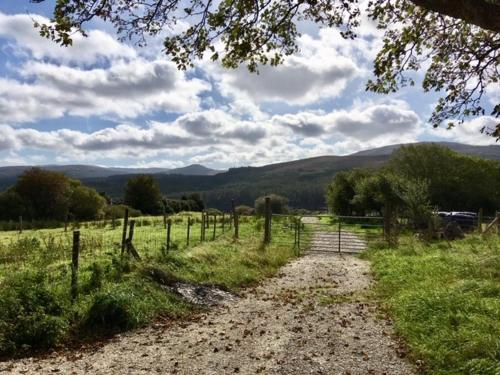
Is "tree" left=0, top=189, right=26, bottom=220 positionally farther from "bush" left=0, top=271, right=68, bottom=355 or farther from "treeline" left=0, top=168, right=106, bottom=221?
"bush" left=0, top=271, right=68, bottom=355

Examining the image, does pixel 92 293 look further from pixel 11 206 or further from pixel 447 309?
pixel 11 206

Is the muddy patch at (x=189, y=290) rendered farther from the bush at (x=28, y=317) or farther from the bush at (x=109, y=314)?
the bush at (x=28, y=317)

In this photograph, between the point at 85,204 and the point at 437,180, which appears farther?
the point at 437,180

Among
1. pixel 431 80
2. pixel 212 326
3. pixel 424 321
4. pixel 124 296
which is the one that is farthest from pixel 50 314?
pixel 431 80

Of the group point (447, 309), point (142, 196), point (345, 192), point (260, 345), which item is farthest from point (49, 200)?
point (447, 309)

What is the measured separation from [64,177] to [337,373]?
6432 centimetres

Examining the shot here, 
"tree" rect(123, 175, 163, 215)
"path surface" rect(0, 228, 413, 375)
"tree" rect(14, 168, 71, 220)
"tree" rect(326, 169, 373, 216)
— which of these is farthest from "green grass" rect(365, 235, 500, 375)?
"tree" rect(123, 175, 163, 215)

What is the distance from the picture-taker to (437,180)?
6631 centimetres

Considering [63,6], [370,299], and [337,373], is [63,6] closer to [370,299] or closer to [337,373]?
[337,373]

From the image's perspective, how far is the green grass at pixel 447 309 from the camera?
23.8 feet

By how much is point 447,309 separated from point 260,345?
3.96 metres

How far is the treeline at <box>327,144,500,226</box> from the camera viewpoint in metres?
57.4

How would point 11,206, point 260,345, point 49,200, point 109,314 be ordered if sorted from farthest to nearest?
point 49,200, point 11,206, point 109,314, point 260,345

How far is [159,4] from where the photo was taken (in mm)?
8305
